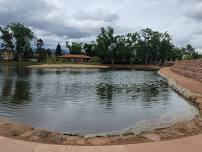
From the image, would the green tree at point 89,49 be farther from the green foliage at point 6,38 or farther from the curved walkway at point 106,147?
the curved walkway at point 106,147

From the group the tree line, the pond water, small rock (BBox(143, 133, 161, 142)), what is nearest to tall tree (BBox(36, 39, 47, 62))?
the tree line

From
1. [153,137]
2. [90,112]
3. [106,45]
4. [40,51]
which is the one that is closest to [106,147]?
[153,137]

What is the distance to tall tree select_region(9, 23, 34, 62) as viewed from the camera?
4023 inches

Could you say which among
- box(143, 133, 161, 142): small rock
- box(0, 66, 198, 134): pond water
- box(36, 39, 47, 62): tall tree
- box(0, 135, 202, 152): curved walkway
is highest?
box(36, 39, 47, 62): tall tree

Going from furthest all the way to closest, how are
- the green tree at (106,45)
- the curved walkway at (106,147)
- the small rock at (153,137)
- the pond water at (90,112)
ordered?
1. the green tree at (106,45)
2. the pond water at (90,112)
3. the small rock at (153,137)
4. the curved walkway at (106,147)

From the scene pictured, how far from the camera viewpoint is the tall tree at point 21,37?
335ft

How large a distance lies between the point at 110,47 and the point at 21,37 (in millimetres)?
29078

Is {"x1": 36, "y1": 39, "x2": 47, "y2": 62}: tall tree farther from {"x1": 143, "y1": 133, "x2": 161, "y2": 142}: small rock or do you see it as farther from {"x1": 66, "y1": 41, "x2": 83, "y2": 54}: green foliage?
{"x1": 143, "y1": 133, "x2": 161, "y2": 142}: small rock

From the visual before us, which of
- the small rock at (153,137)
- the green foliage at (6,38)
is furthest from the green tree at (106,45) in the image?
the small rock at (153,137)

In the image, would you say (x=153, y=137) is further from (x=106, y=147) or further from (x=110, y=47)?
(x=110, y=47)

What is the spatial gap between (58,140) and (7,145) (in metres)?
1.22

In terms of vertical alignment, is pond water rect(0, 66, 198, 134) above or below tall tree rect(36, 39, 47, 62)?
below

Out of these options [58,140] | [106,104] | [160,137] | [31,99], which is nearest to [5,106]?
[31,99]

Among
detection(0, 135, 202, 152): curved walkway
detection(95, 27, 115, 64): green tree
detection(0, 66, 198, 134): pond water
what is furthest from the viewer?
detection(95, 27, 115, 64): green tree
